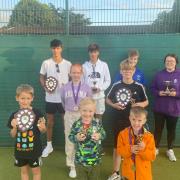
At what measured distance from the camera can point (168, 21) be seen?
18.2ft

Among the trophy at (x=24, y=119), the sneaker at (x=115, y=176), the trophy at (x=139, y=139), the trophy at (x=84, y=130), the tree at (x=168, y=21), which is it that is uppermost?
A: the tree at (x=168, y=21)

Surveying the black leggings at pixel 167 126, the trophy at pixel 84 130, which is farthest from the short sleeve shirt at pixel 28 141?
the black leggings at pixel 167 126

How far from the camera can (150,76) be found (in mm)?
5570

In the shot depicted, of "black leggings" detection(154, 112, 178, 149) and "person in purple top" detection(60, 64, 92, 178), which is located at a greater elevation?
"person in purple top" detection(60, 64, 92, 178)

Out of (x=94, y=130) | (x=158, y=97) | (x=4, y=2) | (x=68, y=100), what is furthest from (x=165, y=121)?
(x=4, y=2)

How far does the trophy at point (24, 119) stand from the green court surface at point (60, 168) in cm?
121

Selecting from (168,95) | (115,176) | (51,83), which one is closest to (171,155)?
(168,95)

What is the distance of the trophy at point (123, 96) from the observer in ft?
14.2

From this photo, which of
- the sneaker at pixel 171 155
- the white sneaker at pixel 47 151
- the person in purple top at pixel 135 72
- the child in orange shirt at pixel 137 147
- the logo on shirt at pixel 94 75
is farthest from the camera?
the white sneaker at pixel 47 151

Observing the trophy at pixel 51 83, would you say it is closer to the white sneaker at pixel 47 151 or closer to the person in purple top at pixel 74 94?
the person in purple top at pixel 74 94

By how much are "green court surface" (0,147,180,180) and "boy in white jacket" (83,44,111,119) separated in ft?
3.00

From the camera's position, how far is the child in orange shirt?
348 centimetres

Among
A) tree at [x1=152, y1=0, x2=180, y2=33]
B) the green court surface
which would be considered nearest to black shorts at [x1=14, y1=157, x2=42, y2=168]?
the green court surface

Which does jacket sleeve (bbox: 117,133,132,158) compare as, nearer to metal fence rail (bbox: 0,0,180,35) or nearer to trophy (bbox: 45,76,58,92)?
trophy (bbox: 45,76,58,92)
